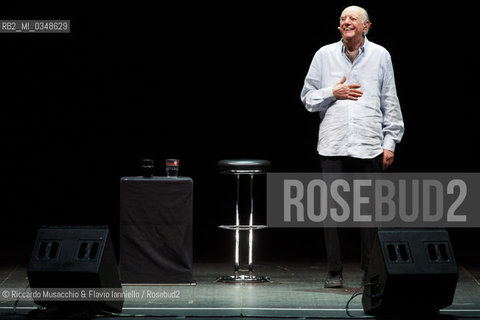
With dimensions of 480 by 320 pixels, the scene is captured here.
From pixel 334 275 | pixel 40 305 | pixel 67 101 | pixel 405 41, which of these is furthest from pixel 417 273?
pixel 67 101

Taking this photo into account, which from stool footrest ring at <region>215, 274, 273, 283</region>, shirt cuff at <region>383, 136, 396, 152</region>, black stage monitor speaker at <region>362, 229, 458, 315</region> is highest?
shirt cuff at <region>383, 136, 396, 152</region>

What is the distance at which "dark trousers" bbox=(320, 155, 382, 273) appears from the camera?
482 centimetres

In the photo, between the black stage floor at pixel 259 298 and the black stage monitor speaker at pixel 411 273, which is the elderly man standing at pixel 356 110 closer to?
the black stage floor at pixel 259 298

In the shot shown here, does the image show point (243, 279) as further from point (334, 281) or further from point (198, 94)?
point (198, 94)

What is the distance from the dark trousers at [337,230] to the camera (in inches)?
190

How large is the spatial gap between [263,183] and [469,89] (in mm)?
2039

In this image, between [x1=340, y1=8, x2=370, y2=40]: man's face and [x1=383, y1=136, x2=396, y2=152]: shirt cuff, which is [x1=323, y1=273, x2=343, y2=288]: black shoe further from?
[x1=340, y1=8, x2=370, y2=40]: man's face

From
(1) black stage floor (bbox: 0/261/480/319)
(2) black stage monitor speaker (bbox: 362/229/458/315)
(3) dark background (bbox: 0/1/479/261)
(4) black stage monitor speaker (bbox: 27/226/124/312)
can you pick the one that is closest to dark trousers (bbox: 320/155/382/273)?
(1) black stage floor (bbox: 0/261/480/319)

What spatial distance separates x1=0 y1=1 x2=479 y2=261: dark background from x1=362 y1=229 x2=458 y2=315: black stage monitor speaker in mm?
2901

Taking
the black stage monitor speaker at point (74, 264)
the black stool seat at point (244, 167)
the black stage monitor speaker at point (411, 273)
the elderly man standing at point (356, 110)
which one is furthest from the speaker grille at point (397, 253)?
the black stool seat at point (244, 167)

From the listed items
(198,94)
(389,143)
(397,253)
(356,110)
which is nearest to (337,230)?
(389,143)

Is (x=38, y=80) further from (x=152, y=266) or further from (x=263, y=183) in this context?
(x=152, y=266)

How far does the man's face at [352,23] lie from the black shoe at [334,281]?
131 cm

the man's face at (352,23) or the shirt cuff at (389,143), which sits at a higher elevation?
the man's face at (352,23)
